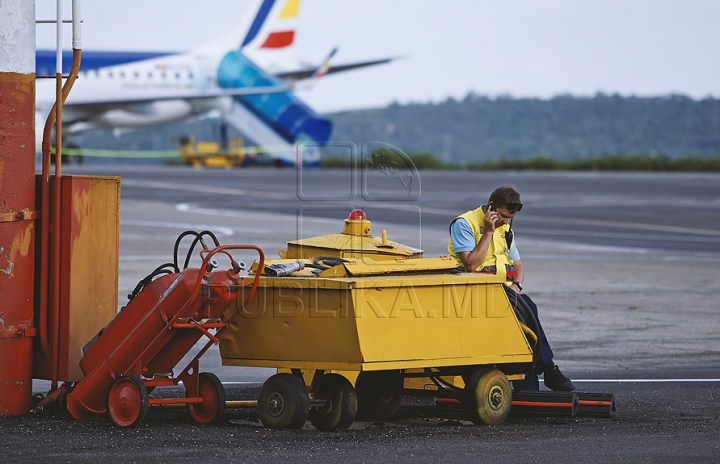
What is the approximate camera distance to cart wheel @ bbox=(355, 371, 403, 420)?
7.32 meters

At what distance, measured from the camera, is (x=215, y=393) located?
6.99 m

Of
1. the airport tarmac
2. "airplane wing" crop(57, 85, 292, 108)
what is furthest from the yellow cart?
"airplane wing" crop(57, 85, 292, 108)

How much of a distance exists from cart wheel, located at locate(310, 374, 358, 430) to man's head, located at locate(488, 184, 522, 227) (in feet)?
5.72

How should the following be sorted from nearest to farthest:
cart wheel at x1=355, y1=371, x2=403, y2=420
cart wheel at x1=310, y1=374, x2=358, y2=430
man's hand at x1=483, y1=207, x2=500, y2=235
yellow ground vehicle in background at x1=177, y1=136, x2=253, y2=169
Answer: cart wheel at x1=310, y1=374, x2=358, y2=430, cart wheel at x1=355, y1=371, x2=403, y2=420, man's hand at x1=483, y1=207, x2=500, y2=235, yellow ground vehicle in background at x1=177, y1=136, x2=253, y2=169

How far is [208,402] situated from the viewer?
7027 millimetres

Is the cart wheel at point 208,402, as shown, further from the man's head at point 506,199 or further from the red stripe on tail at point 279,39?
the red stripe on tail at point 279,39

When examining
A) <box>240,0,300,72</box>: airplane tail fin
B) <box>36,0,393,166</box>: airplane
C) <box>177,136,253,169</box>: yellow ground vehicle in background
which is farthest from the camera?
<box>177,136,253,169</box>: yellow ground vehicle in background

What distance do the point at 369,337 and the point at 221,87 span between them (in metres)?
57.5

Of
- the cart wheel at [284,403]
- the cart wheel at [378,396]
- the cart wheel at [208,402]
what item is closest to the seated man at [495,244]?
the cart wheel at [378,396]

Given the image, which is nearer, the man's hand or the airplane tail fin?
the man's hand

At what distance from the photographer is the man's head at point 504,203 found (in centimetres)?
766

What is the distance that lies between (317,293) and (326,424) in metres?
0.84

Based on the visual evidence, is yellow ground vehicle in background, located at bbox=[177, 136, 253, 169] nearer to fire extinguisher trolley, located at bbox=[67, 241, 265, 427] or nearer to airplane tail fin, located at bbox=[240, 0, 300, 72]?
airplane tail fin, located at bbox=[240, 0, 300, 72]

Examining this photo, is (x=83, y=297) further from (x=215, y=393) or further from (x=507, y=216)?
(x=507, y=216)
